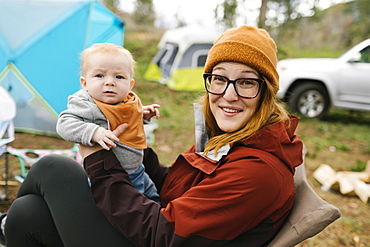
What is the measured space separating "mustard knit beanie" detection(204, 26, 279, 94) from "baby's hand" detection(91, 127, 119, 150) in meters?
0.57

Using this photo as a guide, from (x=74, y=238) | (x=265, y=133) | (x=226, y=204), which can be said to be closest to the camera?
(x=226, y=204)

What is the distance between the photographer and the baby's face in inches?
63.9

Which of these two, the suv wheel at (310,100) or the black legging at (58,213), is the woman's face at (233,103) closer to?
the black legging at (58,213)

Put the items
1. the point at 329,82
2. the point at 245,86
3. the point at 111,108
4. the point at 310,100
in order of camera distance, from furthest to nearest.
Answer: the point at 310,100
the point at 329,82
the point at 111,108
the point at 245,86

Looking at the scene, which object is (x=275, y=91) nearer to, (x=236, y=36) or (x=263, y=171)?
(x=236, y=36)

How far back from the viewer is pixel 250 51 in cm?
136

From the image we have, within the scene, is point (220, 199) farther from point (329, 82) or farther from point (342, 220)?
point (329, 82)

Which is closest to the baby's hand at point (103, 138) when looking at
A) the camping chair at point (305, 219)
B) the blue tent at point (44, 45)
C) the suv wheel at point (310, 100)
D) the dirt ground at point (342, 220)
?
the camping chair at point (305, 219)

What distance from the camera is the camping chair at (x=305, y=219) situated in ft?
3.70

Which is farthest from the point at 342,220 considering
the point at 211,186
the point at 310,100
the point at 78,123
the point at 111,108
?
the point at 310,100

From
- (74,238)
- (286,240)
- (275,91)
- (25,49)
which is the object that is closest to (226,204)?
(286,240)

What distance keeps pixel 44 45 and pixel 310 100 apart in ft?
16.0

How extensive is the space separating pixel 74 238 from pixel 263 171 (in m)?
0.86

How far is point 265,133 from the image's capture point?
4.31ft
